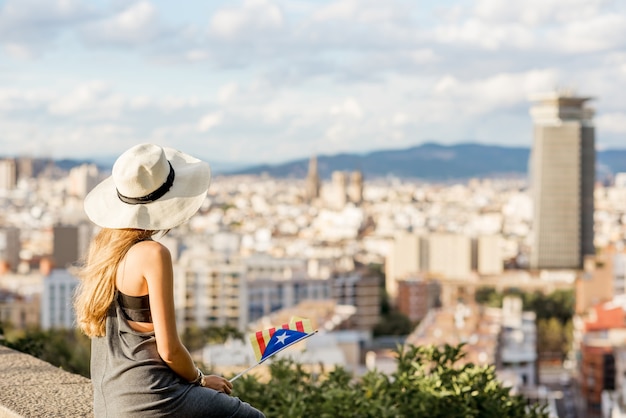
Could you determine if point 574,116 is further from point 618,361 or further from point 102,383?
point 102,383

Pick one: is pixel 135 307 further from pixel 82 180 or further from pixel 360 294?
pixel 82 180

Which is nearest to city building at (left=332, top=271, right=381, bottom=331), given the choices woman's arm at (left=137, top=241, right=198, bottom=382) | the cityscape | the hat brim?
the cityscape

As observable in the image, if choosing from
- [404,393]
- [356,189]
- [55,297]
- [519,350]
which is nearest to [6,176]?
[356,189]

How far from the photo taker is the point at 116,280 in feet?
7.16

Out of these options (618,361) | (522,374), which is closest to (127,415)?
(618,361)

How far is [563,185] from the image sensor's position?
8719cm

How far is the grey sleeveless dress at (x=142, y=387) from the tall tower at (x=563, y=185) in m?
85.5

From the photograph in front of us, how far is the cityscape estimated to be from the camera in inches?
1073

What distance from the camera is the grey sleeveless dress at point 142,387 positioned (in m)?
2.18

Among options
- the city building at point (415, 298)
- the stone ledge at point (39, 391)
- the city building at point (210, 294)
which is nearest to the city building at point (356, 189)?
the city building at point (415, 298)

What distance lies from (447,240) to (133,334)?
7112 cm

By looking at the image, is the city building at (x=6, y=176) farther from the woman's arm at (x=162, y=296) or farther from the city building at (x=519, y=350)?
the woman's arm at (x=162, y=296)

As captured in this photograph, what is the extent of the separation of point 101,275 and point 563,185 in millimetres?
87185

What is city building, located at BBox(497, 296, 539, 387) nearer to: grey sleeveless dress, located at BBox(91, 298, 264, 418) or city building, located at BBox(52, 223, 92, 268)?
grey sleeveless dress, located at BBox(91, 298, 264, 418)
